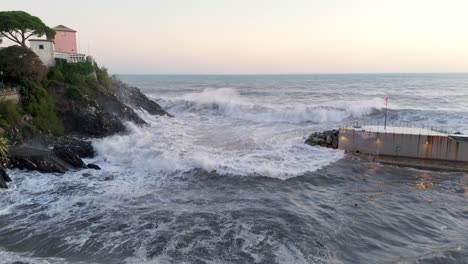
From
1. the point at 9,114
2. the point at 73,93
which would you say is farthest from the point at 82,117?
the point at 9,114

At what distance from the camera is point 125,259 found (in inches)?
460

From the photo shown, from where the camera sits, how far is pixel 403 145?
81.6 ft

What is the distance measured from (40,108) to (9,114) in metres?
3.26

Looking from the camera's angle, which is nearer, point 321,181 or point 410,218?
point 410,218

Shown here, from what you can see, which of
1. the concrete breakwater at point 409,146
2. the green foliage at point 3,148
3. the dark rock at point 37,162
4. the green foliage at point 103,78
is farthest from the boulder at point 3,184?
the green foliage at point 103,78

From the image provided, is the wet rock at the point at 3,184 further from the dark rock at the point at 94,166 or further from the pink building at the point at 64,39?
the pink building at the point at 64,39

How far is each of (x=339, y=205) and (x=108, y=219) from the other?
36.9ft

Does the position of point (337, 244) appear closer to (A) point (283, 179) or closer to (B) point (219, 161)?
(A) point (283, 179)

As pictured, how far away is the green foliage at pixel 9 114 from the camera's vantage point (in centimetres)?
2356

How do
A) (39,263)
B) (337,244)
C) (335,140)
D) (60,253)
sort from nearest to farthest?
(39,263) < (60,253) < (337,244) < (335,140)

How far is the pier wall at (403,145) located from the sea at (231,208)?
4.39 ft

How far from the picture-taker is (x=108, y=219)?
14938mm

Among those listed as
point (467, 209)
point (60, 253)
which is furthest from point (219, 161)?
point (467, 209)

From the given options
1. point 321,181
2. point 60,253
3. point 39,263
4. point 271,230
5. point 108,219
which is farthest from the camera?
point 321,181
